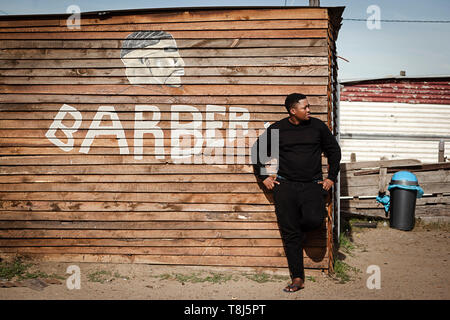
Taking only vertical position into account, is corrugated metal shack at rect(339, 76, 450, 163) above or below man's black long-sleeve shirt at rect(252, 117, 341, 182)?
above

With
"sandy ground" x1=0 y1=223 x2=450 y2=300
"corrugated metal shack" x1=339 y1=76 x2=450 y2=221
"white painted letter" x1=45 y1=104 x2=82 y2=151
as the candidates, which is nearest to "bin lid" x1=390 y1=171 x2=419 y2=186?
"sandy ground" x1=0 y1=223 x2=450 y2=300

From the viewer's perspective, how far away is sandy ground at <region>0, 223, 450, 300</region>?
4875mm

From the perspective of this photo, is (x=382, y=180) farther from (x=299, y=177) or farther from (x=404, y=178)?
(x=299, y=177)

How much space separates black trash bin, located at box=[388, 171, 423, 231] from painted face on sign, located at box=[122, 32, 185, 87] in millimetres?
5244

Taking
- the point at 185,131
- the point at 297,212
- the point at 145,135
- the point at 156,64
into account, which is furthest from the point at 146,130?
the point at 297,212

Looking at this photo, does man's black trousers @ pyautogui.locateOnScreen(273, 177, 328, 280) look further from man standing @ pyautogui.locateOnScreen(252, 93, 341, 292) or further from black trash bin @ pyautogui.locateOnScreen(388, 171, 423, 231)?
black trash bin @ pyautogui.locateOnScreen(388, 171, 423, 231)

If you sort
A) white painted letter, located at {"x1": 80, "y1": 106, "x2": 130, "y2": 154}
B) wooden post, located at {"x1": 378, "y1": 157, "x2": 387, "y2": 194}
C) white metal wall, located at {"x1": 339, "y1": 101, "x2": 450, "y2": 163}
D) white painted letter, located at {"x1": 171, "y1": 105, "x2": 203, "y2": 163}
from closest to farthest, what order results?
white painted letter, located at {"x1": 171, "y1": 105, "x2": 203, "y2": 163}, white painted letter, located at {"x1": 80, "y1": 106, "x2": 130, "y2": 154}, wooden post, located at {"x1": 378, "y1": 157, "x2": 387, "y2": 194}, white metal wall, located at {"x1": 339, "y1": 101, "x2": 450, "y2": 163}

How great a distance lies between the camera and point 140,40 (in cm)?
575

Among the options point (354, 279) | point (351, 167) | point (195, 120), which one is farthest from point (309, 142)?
point (351, 167)

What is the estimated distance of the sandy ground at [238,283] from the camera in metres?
4.88

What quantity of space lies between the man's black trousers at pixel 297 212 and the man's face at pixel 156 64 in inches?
82.8

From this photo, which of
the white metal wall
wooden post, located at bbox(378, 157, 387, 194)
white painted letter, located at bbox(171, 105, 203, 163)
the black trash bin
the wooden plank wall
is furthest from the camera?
the white metal wall

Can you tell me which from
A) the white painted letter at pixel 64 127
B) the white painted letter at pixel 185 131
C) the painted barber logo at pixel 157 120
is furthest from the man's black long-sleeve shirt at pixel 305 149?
the white painted letter at pixel 64 127

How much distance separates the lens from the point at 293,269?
507 centimetres
